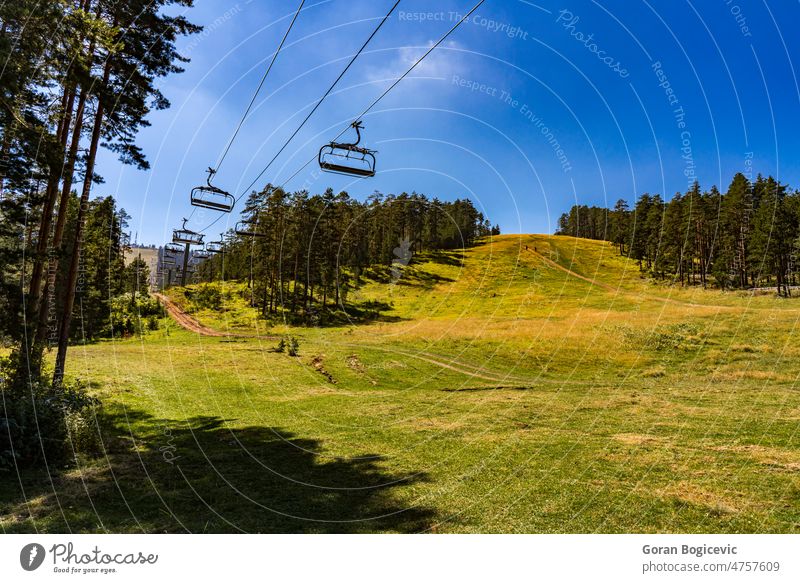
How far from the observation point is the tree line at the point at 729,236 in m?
65.9

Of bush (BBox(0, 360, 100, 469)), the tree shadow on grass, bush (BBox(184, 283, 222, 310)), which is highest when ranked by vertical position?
bush (BBox(184, 283, 222, 310))

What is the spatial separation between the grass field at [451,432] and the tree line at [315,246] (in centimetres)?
1597

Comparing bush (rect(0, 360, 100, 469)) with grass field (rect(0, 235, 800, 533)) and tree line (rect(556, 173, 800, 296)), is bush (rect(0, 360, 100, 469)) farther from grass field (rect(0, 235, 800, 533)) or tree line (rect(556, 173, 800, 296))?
tree line (rect(556, 173, 800, 296))

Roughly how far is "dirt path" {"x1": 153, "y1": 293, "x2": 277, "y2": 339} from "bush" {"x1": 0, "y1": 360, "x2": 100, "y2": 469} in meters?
35.4

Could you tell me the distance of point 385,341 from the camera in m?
45.8

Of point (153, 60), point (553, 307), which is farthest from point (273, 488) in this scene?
point (553, 307)

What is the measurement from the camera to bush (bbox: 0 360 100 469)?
1215cm

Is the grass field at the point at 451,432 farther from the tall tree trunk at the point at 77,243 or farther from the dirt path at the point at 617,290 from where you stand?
the dirt path at the point at 617,290

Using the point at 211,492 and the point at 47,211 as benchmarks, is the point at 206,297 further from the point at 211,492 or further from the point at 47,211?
the point at 211,492

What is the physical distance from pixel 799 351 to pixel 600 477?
35.0m

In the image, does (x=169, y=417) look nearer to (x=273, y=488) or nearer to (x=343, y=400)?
(x=343, y=400)

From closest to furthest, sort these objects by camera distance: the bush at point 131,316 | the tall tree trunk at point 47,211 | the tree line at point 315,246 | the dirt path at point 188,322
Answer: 1. the tall tree trunk at point 47,211
2. the dirt path at point 188,322
3. the bush at point 131,316
4. the tree line at point 315,246

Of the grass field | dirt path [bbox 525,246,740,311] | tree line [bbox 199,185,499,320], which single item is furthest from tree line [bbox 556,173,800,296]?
tree line [bbox 199,185,499,320]

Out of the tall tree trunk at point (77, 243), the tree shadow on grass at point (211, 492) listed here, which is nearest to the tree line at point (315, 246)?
the tall tree trunk at point (77, 243)
